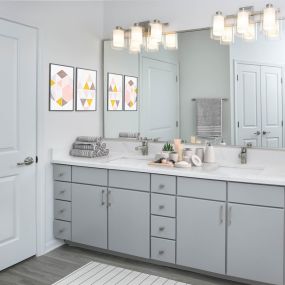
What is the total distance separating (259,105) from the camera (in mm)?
3045

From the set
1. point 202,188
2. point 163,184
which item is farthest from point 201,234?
point 163,184

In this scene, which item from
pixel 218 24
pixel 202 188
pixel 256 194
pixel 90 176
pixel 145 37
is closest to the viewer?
pixel 256 194

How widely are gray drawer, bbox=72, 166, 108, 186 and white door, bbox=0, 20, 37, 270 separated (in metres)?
0.36

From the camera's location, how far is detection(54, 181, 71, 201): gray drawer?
3330mm

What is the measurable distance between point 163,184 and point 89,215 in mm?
799

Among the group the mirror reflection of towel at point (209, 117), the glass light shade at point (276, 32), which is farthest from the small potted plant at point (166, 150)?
the glass light shade at point (276, 32)

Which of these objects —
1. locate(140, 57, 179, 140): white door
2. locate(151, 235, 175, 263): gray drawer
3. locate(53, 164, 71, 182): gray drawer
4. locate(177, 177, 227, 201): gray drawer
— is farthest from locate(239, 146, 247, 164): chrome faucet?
locate(53, 164, 71, 182): gray drawer

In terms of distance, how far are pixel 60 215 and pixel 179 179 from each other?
1260 mm

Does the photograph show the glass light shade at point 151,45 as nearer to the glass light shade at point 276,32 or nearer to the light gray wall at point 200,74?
the light gray wall at point 200,74

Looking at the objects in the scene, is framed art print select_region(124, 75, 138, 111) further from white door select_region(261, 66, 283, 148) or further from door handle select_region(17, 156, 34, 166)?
white door select_region(261, 66, 283, 148)

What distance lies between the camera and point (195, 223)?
276cm

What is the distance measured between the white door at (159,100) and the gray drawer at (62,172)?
0.84m

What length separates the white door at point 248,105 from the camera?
3.05 m

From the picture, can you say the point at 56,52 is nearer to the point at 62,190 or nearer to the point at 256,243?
the point at 62,190
